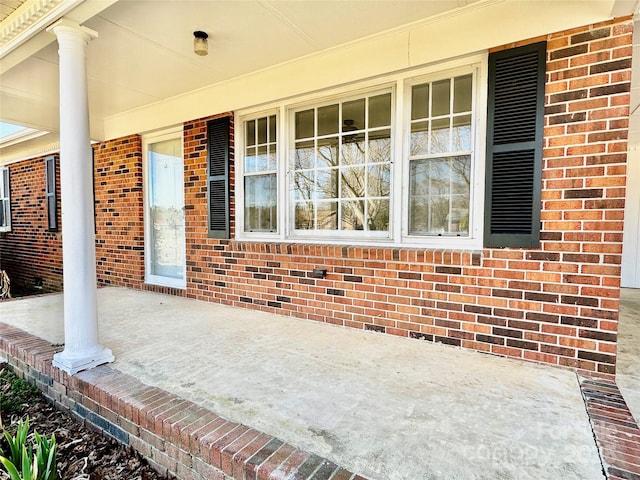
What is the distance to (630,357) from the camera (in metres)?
2.68

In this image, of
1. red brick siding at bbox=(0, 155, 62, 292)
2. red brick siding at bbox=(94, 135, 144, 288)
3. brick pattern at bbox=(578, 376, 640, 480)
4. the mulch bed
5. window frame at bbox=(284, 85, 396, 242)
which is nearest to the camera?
brick pattern at bbox=(578, 376, 640, 480)

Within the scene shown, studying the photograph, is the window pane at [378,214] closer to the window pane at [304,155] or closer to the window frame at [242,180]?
the window pane at [304,155]

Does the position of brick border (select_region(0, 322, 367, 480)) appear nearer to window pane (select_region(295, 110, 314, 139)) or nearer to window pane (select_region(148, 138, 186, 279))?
window pane (select_region(148, 138, 186, 279))

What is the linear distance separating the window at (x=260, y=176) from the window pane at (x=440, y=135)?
168 cm

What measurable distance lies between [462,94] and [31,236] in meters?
8.21

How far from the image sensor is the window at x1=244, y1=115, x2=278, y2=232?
390cm

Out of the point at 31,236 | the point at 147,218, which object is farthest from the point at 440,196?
the point at 31,236

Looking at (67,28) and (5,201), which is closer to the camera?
(67,28)

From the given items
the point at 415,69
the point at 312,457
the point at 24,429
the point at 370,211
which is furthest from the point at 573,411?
the point at 24,429

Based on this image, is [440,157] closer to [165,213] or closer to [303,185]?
[303,185]

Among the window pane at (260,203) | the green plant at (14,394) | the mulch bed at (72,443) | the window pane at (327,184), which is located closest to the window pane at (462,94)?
the window pane at (327,184)

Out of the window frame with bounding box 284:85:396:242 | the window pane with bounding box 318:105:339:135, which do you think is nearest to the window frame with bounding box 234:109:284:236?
the window frame with bounding box 284:85:396:242

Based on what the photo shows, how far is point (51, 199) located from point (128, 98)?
3403 mm

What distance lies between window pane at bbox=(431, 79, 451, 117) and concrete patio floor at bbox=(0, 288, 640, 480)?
1.90 meters
